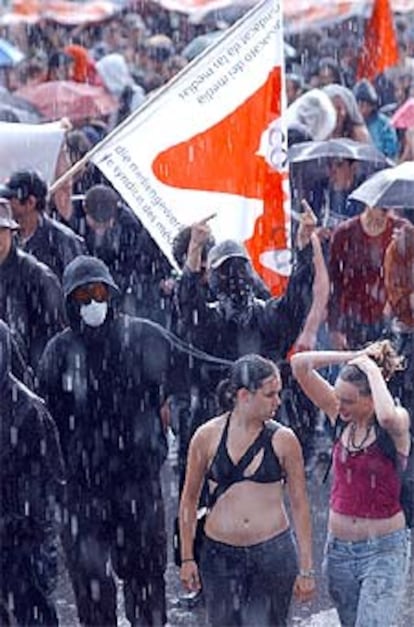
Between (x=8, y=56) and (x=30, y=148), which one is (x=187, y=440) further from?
(x=8, y=56)

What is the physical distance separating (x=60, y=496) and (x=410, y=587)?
7.78ft

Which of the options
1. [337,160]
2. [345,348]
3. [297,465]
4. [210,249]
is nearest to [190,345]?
[210,249]

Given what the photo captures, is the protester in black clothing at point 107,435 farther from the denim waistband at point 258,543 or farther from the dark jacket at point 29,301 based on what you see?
the dark jacket at point 29,301

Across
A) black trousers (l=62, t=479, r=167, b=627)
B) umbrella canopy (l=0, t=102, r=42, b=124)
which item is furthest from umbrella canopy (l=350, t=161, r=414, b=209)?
black trousers (l=62, t=479, r=167, b=627)

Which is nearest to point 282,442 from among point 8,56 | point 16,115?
point 16,115

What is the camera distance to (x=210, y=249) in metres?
10.2

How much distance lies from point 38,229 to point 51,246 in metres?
0.11

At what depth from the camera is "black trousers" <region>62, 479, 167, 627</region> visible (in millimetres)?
8875

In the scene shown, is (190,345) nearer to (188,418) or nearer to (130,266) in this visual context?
(188,418)

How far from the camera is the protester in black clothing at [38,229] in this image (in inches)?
429

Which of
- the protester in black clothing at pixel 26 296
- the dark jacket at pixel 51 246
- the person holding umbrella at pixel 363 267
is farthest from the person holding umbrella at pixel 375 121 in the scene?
the protester in black clothing at pixel 26 296

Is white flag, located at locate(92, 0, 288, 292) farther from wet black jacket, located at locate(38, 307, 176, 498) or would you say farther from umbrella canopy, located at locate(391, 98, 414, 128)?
umbrella canopy, located at locate(391, 98, 414, 128)

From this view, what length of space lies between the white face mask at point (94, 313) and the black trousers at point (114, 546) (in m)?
0.67

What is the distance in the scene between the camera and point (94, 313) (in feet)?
29.1
